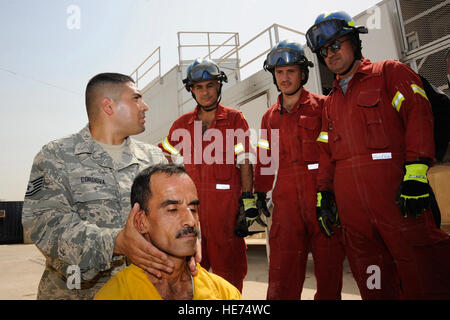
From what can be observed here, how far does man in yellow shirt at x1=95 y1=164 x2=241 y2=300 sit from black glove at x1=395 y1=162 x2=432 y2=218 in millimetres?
1362

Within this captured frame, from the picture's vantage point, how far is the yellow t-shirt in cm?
135

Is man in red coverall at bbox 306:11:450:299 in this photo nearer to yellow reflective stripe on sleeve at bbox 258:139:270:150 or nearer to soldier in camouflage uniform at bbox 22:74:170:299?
yellow reflective stripe on sleeve at bbox 258:139:270:150

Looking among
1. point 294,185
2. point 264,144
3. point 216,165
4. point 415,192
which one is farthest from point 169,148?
point 415,192

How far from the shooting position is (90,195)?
5.88ft

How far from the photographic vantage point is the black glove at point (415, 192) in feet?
6.88

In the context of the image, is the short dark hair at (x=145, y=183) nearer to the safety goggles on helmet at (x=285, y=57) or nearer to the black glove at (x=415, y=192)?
the black glove at (x=415, y=192)

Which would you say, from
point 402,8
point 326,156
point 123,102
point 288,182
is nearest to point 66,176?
point 123,102

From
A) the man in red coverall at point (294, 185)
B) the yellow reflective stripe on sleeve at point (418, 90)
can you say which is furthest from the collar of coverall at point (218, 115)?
the yellow reflective stripe on sleeve at point (418, 90)

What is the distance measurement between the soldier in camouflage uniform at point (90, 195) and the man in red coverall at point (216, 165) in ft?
3.43

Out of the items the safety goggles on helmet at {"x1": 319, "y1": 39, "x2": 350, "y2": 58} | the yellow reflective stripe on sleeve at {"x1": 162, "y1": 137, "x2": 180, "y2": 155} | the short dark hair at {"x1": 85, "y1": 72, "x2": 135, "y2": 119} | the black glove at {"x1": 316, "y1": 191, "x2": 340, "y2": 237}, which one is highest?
the safety goggles on helmet at {"x1": 319, "y1": 39, "x2": 350, "y2": 58}

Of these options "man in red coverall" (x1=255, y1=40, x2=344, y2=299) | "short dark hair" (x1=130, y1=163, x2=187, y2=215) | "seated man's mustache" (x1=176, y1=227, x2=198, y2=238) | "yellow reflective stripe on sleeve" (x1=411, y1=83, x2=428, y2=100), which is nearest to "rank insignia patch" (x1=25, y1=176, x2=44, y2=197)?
"short dark hair" (x1=130, y1=163, x2=187, y2=215)
